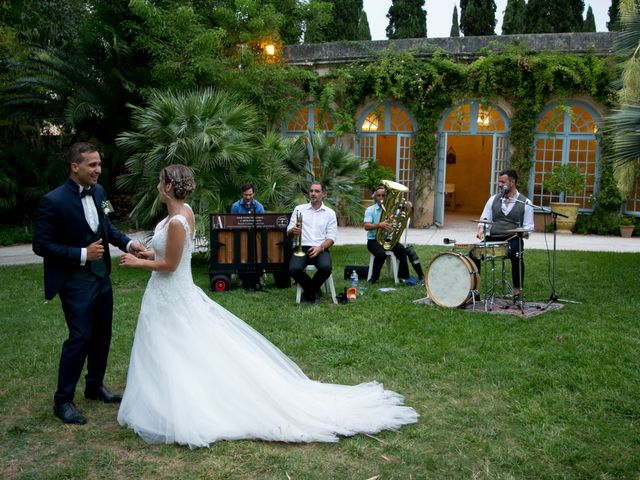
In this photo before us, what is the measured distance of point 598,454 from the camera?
3.98 metres

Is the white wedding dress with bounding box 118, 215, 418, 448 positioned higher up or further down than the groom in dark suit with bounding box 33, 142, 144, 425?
further down

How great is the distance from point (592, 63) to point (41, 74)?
14.0 m

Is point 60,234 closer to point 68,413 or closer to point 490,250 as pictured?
point 68,413

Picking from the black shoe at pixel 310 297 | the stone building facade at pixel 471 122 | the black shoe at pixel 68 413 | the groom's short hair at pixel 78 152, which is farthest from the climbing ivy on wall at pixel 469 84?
the black shoe at pixel 68 413

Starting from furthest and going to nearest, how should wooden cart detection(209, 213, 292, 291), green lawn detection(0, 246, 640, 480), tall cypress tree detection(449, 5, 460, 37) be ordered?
tall cypress tree detection(449, 5, 460, 37) → wooden cart detection(209, 213, 292, 291) → green lawn detection(0, 246, 640, 480)

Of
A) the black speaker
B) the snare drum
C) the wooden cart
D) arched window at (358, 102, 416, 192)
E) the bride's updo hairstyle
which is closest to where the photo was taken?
the bride's updo hairstyle

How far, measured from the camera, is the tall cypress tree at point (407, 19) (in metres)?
28.5

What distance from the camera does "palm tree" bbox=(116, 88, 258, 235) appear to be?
32.9 ft

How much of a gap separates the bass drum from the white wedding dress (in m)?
3.39

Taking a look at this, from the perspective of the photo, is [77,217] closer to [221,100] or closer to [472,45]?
[221,100]

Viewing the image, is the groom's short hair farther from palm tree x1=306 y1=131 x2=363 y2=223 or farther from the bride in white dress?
palm tree x1=306 y1=131 x2=363 y2=223

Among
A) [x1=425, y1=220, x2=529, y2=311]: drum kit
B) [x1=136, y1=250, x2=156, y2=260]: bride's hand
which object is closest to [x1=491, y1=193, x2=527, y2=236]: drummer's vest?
[x1=425, y1=220, x2=529, y2=311]: drum kit

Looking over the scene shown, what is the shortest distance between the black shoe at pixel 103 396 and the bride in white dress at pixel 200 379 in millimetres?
509

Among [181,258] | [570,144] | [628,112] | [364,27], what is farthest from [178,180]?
[364,27]
